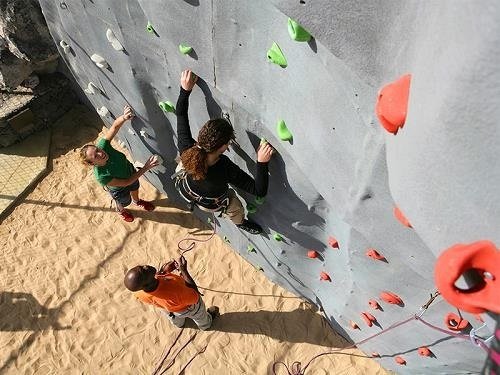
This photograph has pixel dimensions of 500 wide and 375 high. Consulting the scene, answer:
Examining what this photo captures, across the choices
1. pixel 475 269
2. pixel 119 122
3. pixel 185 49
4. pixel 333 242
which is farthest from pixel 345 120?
pixel 119 122

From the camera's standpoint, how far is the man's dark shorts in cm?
540

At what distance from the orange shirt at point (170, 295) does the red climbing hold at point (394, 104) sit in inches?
108

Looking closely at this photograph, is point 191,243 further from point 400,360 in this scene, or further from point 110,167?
point 400,360

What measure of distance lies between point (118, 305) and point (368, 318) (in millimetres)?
2926

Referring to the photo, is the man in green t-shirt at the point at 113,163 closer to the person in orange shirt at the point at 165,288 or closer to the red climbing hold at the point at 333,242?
the person in orange shirt at the point at 165,288

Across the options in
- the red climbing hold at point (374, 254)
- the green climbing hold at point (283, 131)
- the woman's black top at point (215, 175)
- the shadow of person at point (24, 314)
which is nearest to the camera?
the green climbing hold at point (283, 131)

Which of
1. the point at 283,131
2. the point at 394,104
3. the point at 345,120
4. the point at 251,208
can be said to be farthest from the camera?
the point at 251,208

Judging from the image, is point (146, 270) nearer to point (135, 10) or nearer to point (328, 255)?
point (328, 255)

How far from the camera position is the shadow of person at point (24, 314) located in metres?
5.53

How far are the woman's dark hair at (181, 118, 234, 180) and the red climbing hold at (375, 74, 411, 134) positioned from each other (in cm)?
157

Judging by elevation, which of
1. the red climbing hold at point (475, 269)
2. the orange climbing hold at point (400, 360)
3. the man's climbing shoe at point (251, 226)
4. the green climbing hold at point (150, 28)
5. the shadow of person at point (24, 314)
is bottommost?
the shadow of person at point (24, 314)

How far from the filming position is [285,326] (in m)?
5.41

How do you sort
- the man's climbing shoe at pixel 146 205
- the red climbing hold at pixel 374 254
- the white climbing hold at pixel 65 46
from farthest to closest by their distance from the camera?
1. the man's climbing shoe at pixel 146 205
2. the white climbing hold at pixel 65 46
3. the red climbing hold at pixel 374 254

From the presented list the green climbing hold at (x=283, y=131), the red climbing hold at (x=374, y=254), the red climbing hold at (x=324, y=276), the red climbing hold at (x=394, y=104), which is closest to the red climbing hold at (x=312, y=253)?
the red climbing hold at (x=324, y=276)
